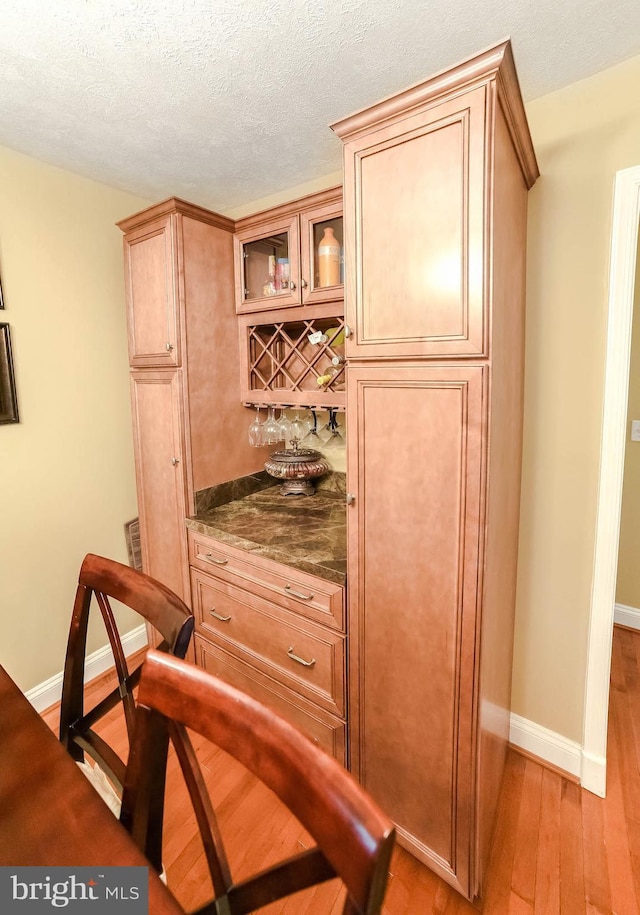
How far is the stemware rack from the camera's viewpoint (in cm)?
199

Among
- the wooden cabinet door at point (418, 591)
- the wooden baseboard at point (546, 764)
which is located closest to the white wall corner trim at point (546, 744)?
the wooden baseboard at point (546, 764)

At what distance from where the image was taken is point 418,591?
1331mm

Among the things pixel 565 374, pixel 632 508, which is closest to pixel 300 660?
pixel 565 374

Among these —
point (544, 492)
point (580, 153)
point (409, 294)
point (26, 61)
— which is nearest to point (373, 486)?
point (409, 294)

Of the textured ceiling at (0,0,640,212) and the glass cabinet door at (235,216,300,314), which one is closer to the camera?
the textured ceiling at (0,0,640,212)

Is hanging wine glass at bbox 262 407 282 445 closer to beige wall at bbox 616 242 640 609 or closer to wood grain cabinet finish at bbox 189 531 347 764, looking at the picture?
wood grain cabinet finish at bbox 189 531 347 764

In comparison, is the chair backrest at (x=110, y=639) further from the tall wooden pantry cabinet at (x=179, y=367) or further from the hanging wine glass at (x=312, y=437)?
the hanging wine glass at (x=312, y=437)

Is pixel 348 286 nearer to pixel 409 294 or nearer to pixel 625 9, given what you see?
pixel 409 294

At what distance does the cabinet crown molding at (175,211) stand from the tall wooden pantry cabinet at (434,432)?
0.87 metres

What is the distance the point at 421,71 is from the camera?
4.88 feet

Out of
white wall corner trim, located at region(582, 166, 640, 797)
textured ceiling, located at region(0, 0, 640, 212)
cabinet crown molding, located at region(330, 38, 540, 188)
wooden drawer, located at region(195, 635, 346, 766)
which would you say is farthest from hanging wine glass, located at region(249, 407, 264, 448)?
white wall corner trim, located at region(582, 166, 640, 797)

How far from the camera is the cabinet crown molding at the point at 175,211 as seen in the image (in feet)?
6.21

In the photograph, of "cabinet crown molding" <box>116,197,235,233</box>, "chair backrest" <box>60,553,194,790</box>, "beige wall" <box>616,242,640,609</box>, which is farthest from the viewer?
"beige wall" <box>616,242,640,609</box>

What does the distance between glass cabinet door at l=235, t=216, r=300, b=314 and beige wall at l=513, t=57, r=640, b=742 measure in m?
0.94
